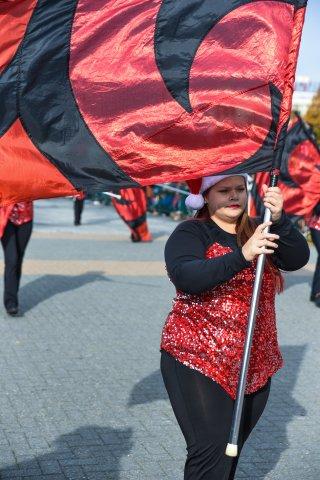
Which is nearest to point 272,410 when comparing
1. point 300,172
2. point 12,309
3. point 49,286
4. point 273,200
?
point 273,200

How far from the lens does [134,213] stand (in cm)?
1750

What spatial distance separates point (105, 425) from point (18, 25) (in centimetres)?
284

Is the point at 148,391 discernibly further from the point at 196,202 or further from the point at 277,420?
the point at 196,202

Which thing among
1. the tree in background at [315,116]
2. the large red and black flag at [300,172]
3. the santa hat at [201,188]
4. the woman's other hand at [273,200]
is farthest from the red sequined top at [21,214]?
the tree in background at [315,116]

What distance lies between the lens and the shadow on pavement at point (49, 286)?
10.1 metres

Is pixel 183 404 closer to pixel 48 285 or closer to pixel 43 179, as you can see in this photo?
pixel 43 179

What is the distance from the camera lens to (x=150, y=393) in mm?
6539

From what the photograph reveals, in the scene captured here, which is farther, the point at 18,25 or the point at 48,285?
the point at 48,285

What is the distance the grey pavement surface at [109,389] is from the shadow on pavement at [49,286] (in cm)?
1

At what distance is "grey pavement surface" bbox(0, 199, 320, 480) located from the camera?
16.8 feet

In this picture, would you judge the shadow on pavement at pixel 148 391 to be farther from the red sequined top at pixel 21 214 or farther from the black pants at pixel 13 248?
the red sequined top at pixel 21 214

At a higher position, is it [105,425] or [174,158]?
[174,158]

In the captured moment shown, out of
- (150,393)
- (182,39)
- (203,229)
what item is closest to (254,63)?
(182,39)

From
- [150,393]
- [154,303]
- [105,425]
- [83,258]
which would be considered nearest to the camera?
[105,425]
